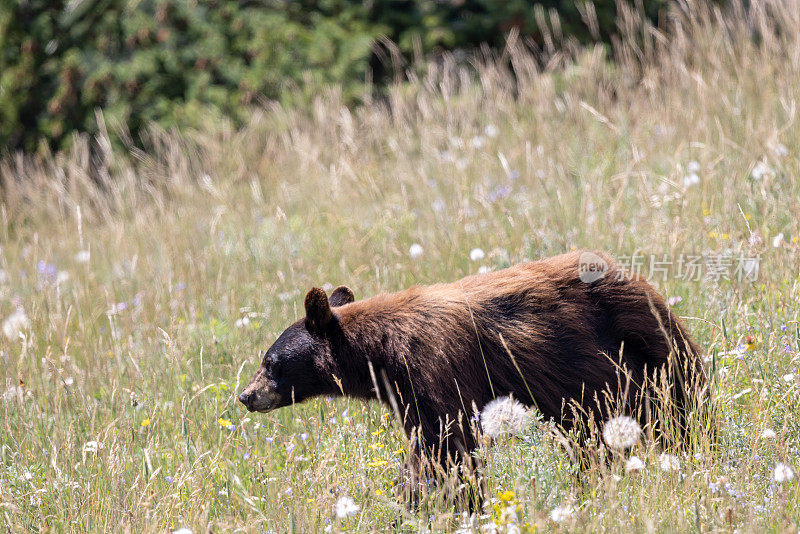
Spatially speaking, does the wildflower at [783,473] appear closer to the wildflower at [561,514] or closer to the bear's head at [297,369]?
the wildflower at [561,514]

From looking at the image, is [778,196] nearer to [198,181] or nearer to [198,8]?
[198,181]

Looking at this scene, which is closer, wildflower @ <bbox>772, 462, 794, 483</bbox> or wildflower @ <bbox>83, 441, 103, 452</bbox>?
wildflower @ <bbox>772, 462, 794, 483</bbox>

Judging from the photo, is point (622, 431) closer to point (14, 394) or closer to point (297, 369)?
point (297, 369)

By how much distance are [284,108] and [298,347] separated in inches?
218

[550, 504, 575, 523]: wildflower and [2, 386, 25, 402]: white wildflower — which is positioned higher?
[2, 386, 25, 402]: white wildflower

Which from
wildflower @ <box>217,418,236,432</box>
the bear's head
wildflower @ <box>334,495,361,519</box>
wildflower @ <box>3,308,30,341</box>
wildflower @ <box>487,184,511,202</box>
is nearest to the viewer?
wildflower @ <box>334,495,361,519</box>

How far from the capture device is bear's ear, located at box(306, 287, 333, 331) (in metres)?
3.35

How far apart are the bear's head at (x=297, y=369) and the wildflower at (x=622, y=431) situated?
117 cm

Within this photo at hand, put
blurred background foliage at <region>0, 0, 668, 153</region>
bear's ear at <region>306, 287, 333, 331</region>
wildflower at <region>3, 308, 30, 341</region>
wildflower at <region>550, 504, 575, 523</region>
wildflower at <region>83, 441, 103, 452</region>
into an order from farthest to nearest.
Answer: blurred background foliage at <region>0, 0, 668, 153</region>
wildflower at <region>3, 308, 30, 341</region>
bear's ear at <region>306, 287, 333, 331</region>
wildflower at <region>83, 441, 103, 452</region>
wildflower at <region>550, 504, 575, 523</region>

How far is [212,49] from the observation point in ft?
29.2

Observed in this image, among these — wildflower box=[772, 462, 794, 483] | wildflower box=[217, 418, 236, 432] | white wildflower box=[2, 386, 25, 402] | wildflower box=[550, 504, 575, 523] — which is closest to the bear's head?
wildflower box=[217, 418, 236, 432]

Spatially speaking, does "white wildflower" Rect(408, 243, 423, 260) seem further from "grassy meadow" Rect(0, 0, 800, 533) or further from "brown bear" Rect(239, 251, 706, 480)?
"brown bear" Rect(239, 251, 706, 480)

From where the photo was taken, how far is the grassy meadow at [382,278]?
2.86 m

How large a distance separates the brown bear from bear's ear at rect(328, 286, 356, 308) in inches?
15.9
